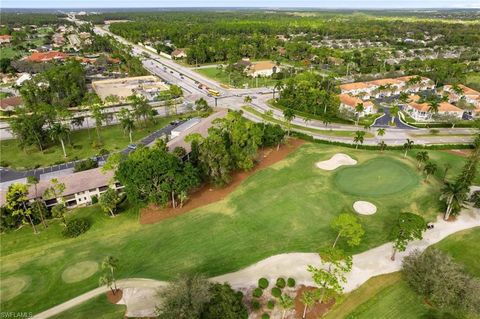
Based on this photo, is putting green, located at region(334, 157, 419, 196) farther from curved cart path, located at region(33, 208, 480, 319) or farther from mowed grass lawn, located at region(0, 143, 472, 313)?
curved cart path, located at region(33, 208, 480, 319)

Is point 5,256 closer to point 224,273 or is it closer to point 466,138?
point 224,273

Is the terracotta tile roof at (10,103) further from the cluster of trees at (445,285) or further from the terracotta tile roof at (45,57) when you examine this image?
the cluster of trees at (445,285)

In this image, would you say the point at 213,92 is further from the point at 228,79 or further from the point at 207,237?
the point at 207,237

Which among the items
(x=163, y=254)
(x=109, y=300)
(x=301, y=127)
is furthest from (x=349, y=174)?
(x=109, y=300)

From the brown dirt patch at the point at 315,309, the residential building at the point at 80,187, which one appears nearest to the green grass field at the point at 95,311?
the brown dirt patch at the point at 315,309

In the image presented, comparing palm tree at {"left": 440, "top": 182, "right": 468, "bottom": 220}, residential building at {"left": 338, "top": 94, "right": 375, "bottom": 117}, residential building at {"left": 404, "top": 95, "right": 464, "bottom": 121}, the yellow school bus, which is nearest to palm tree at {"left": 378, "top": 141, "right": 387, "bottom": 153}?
palm tree at {"left": 440, "top": 182, "right": 468, "bottom": 220}
